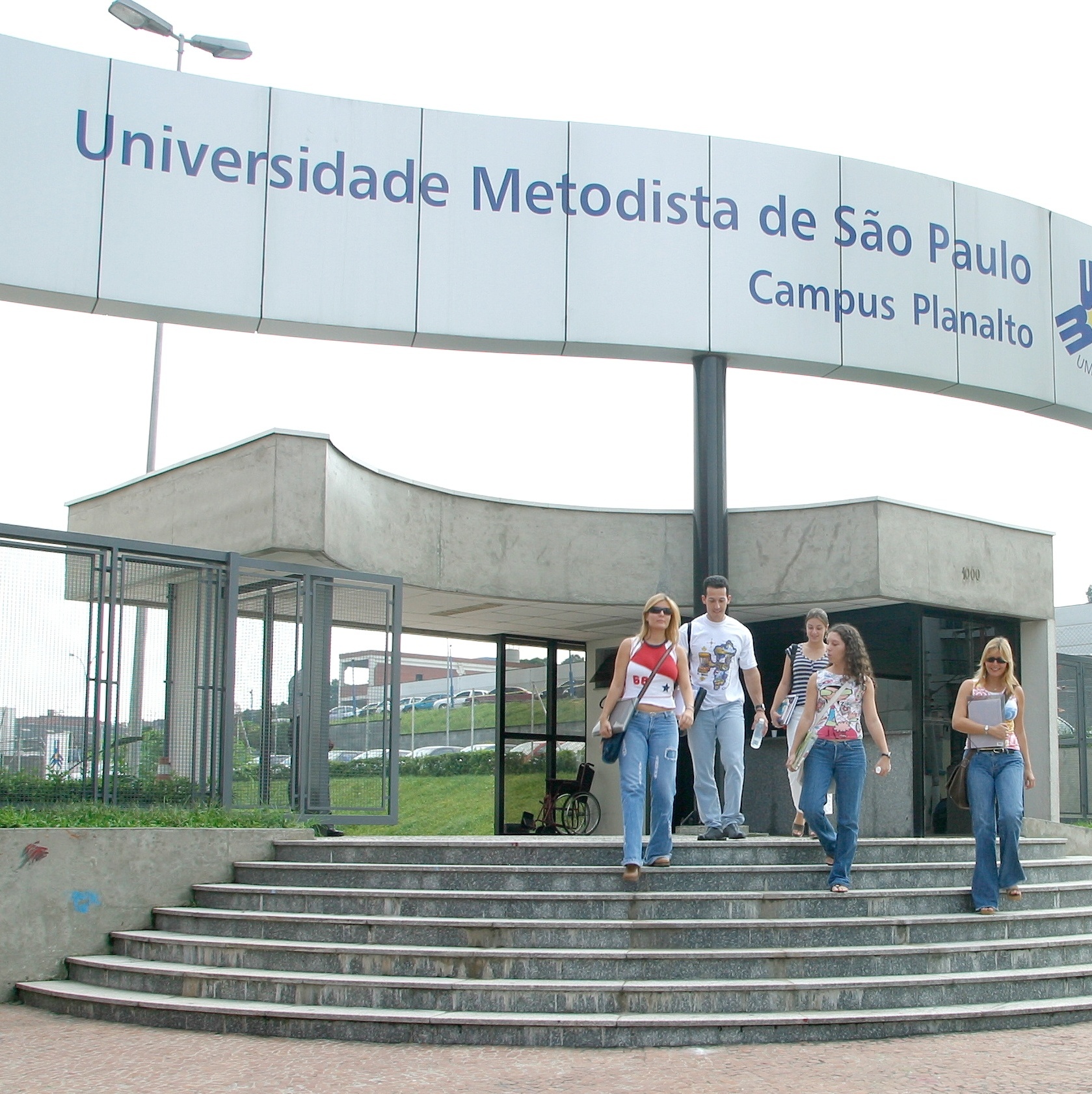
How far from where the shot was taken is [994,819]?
798cm

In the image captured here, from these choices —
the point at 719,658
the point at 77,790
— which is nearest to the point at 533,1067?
the point at 719,658

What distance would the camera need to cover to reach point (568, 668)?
17.6 meters

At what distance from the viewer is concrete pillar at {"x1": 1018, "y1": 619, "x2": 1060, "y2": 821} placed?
14.7 meters

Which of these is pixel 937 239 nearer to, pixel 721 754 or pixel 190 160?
pixel 190 160

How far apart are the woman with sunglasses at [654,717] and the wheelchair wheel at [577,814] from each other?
9.07 meters

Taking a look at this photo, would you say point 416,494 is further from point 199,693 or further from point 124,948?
point 124,948

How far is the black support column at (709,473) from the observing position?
44.6 feet

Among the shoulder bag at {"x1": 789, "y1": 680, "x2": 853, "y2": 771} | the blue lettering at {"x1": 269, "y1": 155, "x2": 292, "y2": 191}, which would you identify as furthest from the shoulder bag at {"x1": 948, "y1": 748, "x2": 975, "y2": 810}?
the blue lettering at {"x1": 269, "y1": 155, "x2": 292, "y2": 191}

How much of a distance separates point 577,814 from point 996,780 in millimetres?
9517

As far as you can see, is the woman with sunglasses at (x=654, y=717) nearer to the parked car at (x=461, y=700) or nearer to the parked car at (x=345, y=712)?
the parked car at (x=345, y=712)

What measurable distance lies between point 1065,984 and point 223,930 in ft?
15.9

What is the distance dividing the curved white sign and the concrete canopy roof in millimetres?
1677

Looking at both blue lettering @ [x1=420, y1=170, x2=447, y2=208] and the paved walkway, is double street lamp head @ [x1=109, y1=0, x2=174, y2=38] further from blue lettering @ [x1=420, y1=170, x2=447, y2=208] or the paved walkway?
the paved walkway

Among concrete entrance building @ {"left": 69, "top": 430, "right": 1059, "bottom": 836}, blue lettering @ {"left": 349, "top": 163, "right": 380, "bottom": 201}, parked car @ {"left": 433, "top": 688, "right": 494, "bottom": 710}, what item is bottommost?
parked car @ {"left": 433, "top": 688, "right": 494, "bottom": 710}
